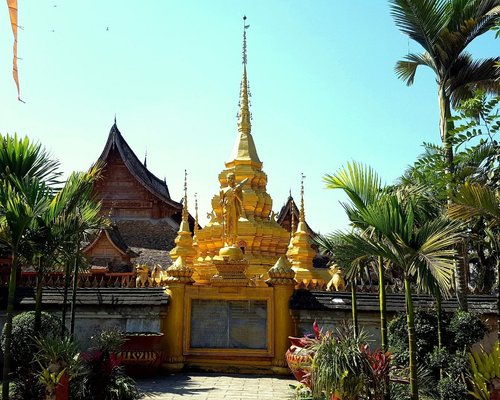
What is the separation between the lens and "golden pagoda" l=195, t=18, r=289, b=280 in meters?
18.9

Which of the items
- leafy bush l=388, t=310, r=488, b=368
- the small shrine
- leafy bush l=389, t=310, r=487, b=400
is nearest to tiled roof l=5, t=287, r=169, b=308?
the small shrine

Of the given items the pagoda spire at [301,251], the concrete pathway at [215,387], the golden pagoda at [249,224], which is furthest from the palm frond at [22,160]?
the pagoda spire at [301,251]

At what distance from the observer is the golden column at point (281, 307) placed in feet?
38.5

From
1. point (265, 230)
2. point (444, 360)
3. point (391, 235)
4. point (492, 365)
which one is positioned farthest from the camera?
point (265, 230)

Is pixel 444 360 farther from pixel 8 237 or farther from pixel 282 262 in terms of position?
pixel 8 237

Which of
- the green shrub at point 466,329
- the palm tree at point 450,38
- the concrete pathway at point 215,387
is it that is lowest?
the concrete pathway at point 215,387

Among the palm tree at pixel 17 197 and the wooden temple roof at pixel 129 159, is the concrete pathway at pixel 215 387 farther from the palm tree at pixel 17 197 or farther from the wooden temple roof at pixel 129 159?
the wooden temple roof at pixel 129 159

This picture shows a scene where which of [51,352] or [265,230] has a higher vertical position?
[265,230]

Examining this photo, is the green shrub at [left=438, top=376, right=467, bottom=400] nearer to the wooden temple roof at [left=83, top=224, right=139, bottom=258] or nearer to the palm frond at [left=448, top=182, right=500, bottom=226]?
the palm frond at [left=448, top=182, right=500, bottom=226]

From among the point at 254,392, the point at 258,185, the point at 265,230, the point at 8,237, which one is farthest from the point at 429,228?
the point at 258,185

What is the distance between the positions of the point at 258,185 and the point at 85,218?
41.2 feet

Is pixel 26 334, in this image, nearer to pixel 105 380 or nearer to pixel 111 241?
pixel 105 380

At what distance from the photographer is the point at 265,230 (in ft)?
64.7

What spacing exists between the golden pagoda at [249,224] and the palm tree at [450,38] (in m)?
8.89
